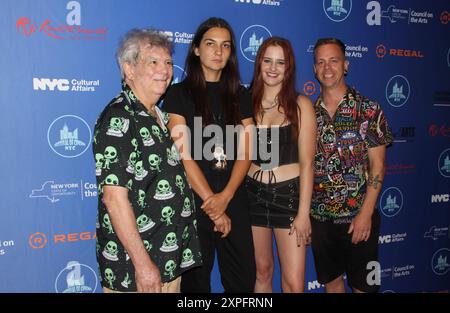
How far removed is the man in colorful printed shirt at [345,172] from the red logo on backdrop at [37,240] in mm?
1764

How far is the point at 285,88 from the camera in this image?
242 cm

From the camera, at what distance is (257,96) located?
248cm

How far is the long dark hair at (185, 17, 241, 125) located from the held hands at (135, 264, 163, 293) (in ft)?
2.96

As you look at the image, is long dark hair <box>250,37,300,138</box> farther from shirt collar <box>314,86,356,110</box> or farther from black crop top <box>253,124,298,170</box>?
shirt collar <box>314,86,356,110</box>

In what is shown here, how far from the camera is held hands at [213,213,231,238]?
7.34 ft

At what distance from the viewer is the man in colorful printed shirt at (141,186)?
5.29 feet

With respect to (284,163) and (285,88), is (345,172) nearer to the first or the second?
(284,163)

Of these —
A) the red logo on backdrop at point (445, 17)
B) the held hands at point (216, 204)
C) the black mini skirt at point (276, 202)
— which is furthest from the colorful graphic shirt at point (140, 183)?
the red logo on backdrop at point (445, 17)

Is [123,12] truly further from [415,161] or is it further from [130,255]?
[415,161]

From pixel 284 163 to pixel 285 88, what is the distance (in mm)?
469

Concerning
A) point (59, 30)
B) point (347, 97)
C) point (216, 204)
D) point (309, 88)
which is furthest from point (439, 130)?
point (59, 30)

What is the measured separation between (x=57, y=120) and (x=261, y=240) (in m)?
1.48

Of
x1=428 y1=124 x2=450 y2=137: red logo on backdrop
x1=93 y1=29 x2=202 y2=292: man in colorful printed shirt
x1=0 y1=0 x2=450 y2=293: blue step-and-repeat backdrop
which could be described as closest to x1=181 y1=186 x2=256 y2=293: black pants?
x1=93 y1=29 x2=202 y2=292: man in colorful printed shirt
